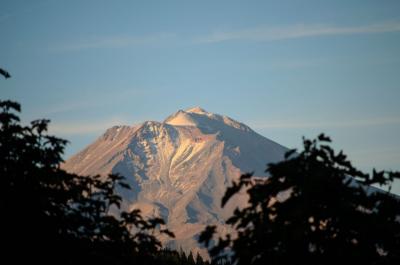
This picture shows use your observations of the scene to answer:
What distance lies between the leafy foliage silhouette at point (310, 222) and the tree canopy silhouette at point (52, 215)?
6.12ft

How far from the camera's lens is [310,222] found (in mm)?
9258

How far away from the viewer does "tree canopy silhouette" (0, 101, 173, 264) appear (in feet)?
34.7

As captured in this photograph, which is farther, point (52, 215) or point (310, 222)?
point (52, 215)

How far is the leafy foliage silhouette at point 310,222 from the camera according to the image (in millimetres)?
9000

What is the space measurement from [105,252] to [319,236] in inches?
147

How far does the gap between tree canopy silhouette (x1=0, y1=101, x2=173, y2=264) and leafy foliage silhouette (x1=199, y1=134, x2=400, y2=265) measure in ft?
6.12

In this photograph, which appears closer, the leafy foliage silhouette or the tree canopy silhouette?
the leafy foliage silhouette

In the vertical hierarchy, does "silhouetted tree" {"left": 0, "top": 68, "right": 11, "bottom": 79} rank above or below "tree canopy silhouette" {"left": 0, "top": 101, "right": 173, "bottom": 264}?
above

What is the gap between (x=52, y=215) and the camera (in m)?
11.1

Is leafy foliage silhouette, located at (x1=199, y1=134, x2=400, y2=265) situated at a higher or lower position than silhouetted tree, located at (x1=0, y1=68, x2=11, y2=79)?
lower

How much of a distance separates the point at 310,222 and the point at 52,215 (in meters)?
4.15

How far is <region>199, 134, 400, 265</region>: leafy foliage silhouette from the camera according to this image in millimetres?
9000

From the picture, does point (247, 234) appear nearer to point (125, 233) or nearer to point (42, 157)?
point (125, 233)

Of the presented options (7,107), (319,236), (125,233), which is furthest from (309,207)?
(7,107)
